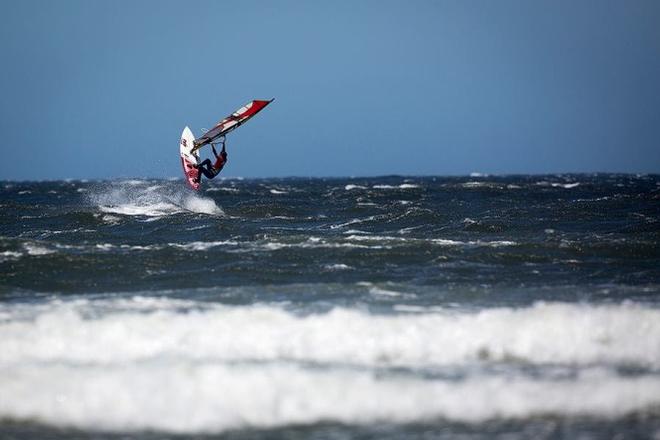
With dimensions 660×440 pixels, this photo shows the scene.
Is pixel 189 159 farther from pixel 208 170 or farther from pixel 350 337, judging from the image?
pixel 350 337

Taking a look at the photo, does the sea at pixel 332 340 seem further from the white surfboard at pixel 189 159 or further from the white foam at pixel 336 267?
the white surfboard at pixel 189 159

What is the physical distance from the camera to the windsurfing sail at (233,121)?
25.3 meters

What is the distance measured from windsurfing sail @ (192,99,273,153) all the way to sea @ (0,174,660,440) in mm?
8987

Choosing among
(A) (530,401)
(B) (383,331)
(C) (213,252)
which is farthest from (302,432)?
(C) (213,252)

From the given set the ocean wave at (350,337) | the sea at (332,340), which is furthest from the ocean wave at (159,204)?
the ocean wave at (350,337)

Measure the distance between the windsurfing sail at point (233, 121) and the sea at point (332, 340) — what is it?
8987 mm

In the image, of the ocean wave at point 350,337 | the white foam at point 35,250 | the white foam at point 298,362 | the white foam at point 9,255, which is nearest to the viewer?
the white foam at point 298,362

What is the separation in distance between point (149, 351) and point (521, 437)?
413cm

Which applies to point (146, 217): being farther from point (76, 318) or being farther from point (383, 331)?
point (383, 331)

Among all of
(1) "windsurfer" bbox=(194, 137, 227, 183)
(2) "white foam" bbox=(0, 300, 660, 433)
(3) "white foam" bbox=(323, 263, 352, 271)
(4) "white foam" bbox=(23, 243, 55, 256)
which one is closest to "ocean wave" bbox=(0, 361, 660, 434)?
(2) "white foam" bbox=(0, 300, 660, 433)

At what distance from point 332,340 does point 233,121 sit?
17.3 meters

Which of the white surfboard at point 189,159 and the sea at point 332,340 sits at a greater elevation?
the white surfboard at point 189,159

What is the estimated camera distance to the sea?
6.86 m

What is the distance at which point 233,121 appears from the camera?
25.6 metres
